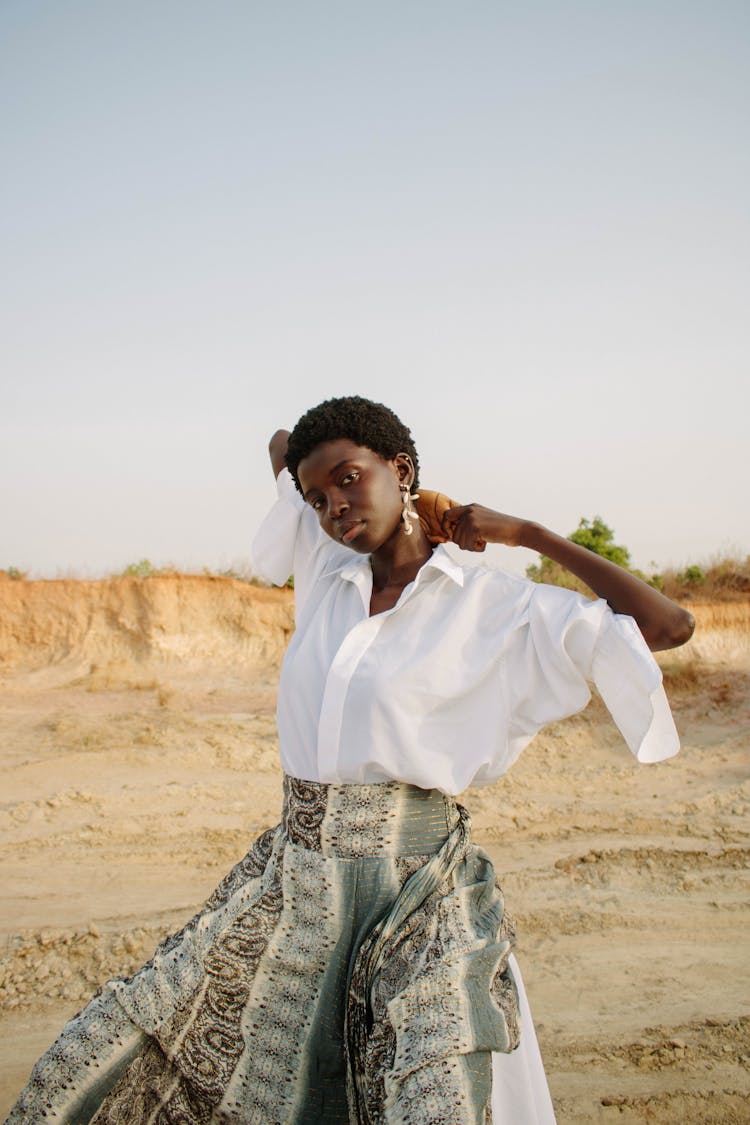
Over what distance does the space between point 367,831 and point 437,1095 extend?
64 cm

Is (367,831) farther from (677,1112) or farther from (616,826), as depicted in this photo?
(616,826)

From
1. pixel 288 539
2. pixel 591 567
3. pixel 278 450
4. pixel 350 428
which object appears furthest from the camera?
pixel 278 450

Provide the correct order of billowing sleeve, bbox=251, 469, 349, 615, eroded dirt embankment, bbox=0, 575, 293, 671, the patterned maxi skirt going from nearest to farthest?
the patterned maxi skirt < billowing sleeve, bbox=251, 469, 349, 615 < eroded dirt embankment, bbox=0, 575, 293, 671

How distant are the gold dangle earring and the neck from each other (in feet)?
0.09

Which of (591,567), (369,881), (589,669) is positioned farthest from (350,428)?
(369,881)

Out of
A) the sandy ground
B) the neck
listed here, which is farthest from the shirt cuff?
the sandy ground

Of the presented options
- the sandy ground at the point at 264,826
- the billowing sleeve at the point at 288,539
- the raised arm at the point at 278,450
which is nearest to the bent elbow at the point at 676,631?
the billowing sleeve at the point at 288,539

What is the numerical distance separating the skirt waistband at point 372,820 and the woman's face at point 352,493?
2.31 feet

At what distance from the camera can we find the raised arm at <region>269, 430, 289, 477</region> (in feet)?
11.1

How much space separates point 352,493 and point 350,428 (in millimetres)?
216

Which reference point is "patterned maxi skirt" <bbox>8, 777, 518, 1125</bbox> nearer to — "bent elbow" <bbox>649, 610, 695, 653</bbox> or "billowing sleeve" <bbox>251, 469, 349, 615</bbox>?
"bent elbow" <bbox>649, 610, 695, 653</bbox>

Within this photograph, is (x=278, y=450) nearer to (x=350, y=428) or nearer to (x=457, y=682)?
(x=350, y=428)

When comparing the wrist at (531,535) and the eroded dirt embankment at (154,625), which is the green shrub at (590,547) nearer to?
the eroded dirt embankment at (154,625)

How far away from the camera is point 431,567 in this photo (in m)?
2.40
